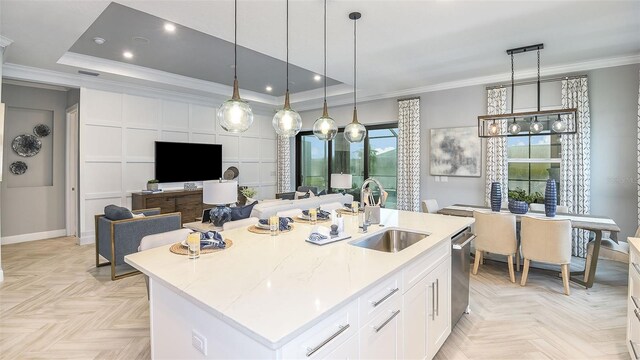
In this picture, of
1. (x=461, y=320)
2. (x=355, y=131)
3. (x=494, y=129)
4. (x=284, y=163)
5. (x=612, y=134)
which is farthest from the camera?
(x=284, y=163)

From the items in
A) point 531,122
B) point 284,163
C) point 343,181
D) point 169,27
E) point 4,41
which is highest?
point 169,27

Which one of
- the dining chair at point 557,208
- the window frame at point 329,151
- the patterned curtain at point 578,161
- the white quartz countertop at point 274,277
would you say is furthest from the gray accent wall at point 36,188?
the patterned curtain at point 578,161

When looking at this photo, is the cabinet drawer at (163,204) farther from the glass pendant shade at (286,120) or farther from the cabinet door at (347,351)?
the cabinet door at (347,351)

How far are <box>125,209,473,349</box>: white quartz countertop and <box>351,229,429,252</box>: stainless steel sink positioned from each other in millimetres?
198

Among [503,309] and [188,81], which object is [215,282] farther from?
[188,81]

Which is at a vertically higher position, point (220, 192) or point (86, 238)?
point (220, 192)

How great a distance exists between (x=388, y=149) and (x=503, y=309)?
4220 millimetres

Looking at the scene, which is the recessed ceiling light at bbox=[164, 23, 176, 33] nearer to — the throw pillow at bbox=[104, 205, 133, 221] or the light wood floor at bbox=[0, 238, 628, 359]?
the throw pillow at bbox=[104, 205, 133, 221]

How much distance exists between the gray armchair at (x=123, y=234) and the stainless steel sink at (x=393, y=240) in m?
2.88

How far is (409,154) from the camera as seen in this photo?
6141mm

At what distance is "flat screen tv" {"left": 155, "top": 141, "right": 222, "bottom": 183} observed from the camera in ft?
20.2

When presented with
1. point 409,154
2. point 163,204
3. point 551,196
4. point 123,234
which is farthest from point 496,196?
point 163,204

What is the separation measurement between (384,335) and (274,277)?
0.64m

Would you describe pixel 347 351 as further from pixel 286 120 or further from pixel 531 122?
pixel 531 122
